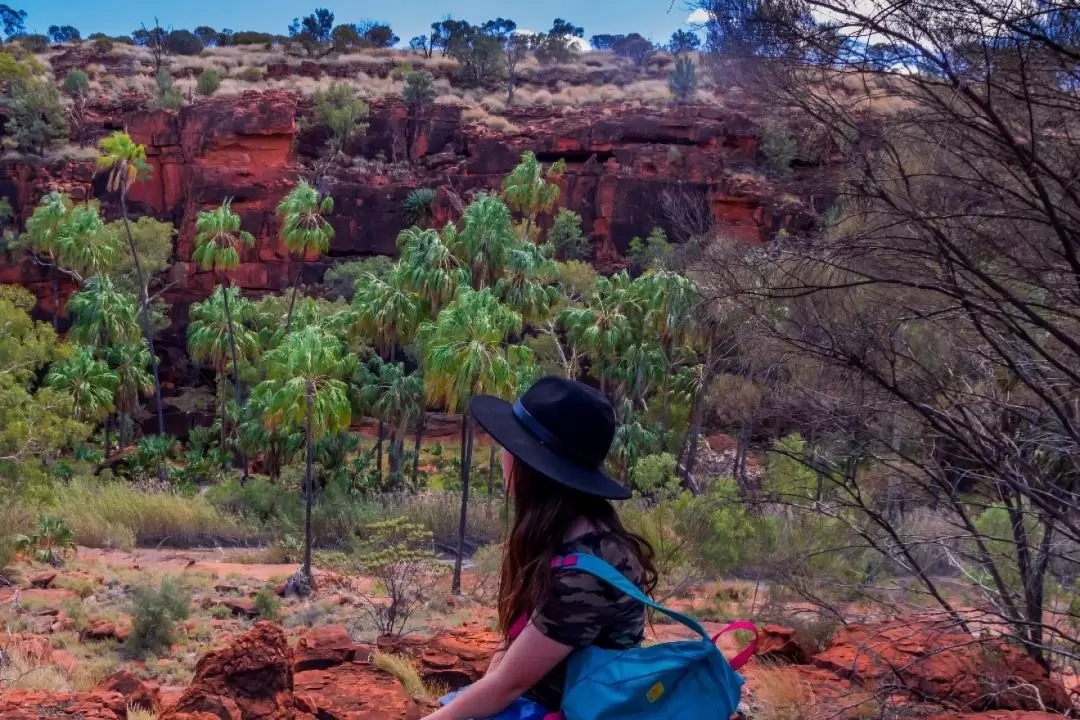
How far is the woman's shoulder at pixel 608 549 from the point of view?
1782mm

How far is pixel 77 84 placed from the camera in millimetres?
51906

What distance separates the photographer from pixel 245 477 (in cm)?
2752

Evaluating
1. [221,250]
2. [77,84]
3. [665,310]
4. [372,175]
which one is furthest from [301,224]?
[77,84]

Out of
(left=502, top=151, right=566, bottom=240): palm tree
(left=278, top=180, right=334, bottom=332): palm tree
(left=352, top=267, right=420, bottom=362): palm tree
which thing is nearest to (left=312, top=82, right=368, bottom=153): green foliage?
(left=502, top=151, right=566, bottom=240): palm tree

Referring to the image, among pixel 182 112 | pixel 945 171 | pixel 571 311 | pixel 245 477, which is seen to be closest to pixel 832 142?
pixel 945 171

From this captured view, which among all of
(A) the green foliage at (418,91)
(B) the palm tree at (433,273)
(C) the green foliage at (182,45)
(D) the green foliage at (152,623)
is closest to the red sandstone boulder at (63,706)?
(D) the green foliage at (152,623)

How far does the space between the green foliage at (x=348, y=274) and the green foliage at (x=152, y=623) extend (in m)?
29.9

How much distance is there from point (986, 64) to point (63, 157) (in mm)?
51193

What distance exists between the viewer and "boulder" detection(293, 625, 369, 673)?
675 centimetres

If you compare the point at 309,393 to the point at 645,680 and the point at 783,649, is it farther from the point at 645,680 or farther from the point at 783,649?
the point at 645,680

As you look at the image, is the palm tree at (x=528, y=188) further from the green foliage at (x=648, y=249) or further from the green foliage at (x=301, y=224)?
the green foliage at (x=648, y=249)

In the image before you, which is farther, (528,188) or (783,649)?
(528,188)

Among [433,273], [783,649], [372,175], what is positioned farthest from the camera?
Result: [372,175]

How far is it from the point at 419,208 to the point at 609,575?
45.0 metres
